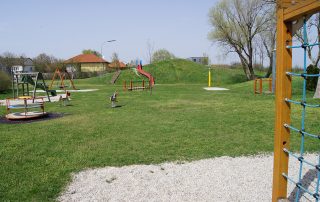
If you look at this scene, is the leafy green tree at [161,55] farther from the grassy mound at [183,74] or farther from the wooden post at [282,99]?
the wooden post at [282,99]

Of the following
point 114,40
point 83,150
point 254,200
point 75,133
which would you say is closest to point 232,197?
point 254,200

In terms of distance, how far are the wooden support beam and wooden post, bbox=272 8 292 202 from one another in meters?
0.09

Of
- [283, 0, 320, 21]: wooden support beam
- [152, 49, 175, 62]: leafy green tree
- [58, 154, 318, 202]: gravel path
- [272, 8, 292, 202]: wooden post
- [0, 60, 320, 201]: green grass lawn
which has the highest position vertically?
[152, 49, 175, 62]: leafy green tree

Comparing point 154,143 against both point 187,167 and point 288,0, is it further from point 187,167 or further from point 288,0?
point 288,0

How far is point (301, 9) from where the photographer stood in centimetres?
241

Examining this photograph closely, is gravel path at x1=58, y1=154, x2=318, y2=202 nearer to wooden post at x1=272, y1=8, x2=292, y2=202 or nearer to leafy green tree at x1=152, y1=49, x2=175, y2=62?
wooden post at x1=272, y1=8, x2=292, y2=202

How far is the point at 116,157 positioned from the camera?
527cm

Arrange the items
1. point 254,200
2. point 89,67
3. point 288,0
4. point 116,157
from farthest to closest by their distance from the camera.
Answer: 1. point 89,67
2. point 116,157
3. point 254,200
4. point 288,0

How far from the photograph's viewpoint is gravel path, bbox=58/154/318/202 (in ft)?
12.0

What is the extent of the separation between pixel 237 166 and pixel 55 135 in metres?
4.51

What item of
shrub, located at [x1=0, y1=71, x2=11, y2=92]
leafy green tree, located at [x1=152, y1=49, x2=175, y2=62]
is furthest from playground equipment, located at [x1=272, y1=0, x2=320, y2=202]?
leafy green tree, located at [x1=152, y1=49, x2=175, y2=62]

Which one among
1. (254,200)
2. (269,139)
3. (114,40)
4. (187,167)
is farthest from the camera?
(114,40)

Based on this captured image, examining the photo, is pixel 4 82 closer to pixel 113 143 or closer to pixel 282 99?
pixel 113 143

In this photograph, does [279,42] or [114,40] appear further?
[114,40]
